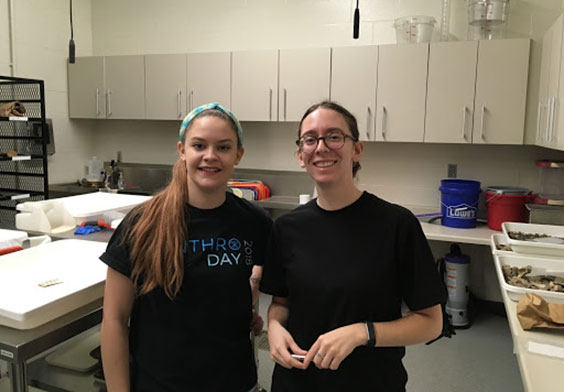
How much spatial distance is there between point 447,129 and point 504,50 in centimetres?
66

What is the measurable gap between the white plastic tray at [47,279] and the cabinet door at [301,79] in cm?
237

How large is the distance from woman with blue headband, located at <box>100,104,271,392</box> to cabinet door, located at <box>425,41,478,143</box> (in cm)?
252

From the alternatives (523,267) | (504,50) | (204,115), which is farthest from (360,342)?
(504,50)

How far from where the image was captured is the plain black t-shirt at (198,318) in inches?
50.8

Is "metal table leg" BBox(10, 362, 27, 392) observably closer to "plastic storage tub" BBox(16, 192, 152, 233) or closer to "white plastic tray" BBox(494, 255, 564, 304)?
"plastic storage tub" BBox(16, 192, 152, 233)

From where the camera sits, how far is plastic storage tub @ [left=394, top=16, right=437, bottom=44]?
140 inches

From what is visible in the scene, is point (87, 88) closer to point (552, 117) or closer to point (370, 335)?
point (552, 117)

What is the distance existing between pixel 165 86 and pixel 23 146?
4.43 feet

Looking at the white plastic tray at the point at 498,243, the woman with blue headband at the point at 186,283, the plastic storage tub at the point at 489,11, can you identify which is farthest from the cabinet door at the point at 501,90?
the woman with blue headband at the point at 186,283

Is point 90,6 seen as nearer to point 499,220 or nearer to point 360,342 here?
point 499,220

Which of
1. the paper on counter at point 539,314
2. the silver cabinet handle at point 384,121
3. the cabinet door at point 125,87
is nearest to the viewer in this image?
the paper on counter at point 539,314

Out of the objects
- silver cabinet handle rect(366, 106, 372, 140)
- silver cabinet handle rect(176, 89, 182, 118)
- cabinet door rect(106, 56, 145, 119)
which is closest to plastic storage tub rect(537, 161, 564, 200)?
silver cabinet handle rect(366, 106, 372, 140)

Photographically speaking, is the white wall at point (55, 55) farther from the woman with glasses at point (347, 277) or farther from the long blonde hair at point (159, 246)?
the woman with glasses at point (347, 277)

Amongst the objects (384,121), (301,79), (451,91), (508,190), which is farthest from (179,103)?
(508,190)
